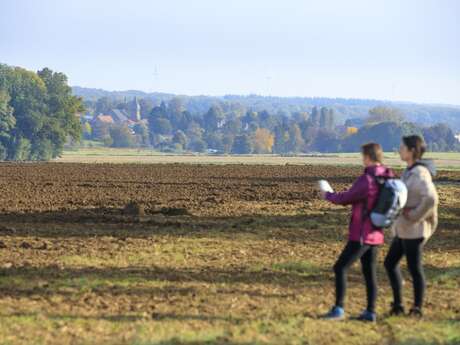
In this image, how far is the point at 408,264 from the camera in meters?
10.6

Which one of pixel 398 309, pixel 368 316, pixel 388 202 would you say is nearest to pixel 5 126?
pixel 398 309

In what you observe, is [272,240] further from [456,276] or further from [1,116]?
[1,116]

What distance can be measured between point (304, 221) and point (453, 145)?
17210cm

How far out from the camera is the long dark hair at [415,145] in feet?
34.0

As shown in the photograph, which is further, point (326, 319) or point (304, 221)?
point (304, 221)

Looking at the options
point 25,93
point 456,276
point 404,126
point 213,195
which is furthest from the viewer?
point 404,126

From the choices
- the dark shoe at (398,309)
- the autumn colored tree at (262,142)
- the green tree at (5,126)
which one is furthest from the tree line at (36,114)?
the dark shoe at (398,309)

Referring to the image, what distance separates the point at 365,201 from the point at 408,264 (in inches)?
39.8

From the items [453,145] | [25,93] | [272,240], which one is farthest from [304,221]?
[453,145]

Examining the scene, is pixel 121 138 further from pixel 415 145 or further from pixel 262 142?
pixel 415 145

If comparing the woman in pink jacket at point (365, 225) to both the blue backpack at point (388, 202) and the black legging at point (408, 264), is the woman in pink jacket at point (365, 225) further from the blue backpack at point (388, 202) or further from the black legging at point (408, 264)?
the black legging at point (408, 264)

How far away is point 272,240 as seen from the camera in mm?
19031

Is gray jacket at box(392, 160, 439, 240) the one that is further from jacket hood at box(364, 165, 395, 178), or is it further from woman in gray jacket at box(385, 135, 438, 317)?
jacket hood at box(364, 165, 395, 178)

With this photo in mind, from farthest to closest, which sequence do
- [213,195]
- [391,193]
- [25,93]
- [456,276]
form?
[25,93] → [213,195] → [456,276] → [391,193]
